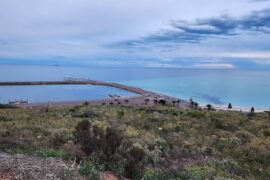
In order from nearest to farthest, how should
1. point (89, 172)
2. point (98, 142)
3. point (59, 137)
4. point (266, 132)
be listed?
point (89, 172), point (98, 142), point (59, 137), point (266, 132)

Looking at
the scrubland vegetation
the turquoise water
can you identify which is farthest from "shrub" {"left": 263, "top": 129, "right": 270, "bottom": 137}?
the turquoise water

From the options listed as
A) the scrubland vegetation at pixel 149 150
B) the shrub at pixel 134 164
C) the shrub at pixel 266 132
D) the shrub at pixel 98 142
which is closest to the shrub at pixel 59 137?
the scrubland vegetation at pixel 149 150

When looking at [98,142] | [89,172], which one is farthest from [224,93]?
[89,172]

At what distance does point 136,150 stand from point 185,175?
1.33 m

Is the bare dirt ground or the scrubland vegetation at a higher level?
the bare dirt ground

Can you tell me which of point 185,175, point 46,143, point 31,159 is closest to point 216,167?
point 185,175

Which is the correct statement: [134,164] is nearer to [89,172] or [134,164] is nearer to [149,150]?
[89,172]

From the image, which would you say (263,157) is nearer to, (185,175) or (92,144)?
(185,175)

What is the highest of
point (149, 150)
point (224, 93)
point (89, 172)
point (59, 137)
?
point (89, 172)

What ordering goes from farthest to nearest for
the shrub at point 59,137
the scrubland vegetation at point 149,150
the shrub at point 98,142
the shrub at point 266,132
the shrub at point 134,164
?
the shrub at point 266,132
the shrub at point 59,137
the shrub at point 98,142
the scrubland vegetation at point 149,150
the shrub at point 134,164

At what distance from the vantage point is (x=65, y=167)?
22.2ft

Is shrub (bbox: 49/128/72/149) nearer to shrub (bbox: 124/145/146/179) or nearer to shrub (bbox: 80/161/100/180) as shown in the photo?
shrub (bbox: 124/145/146/179)

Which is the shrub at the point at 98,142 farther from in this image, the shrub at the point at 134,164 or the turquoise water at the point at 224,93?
the turquoise water at the point at 224,93

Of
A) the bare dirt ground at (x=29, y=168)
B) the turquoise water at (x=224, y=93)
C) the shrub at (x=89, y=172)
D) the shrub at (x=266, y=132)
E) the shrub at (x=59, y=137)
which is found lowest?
the turquoise water at (x=224, y=93)
